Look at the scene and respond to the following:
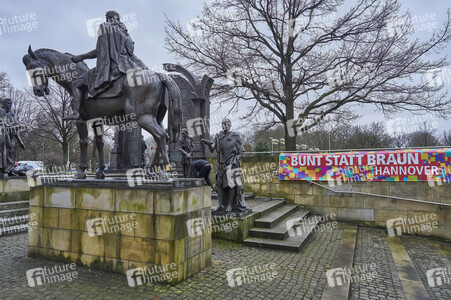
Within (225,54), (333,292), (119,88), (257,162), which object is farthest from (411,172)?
(225,54)

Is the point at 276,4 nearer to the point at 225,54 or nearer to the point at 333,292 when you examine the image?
the point at 225,54

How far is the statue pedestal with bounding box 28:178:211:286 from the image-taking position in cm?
424

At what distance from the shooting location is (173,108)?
5066mm

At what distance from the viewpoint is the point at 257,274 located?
4852 mm

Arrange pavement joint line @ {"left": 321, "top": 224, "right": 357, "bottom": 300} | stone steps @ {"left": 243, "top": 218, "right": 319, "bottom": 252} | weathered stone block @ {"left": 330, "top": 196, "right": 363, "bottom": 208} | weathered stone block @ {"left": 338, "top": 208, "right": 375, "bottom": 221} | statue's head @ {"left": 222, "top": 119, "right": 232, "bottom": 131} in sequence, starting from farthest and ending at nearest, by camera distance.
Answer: weathered stone block @ {"left": 330, "top": 196, "right": 363, "bottom": 208}
weathered stone block @ {"left": 338, "top": 208, "right": 375, "bottom": 221}
statue's head @ {"left": 222, "top": 119, "right": 232, "bottom": 131}
stone steps @ {"left": 243, "top": 218, "right": 319, "bottom": 252}
pavement joint line @ {"left": 321, "top": 224, "right": 357, "bottom": 300}

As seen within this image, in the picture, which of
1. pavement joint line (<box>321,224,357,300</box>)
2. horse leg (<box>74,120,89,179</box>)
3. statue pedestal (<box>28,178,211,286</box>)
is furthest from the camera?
horse leg (<box>74,120,89,179</box>)

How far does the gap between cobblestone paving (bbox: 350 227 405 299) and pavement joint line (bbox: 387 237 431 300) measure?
79 mm

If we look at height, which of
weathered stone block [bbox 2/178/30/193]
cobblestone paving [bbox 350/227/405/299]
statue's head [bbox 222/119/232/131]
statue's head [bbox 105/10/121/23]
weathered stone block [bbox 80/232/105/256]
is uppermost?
statue's head [bbox 105/10/121/23]

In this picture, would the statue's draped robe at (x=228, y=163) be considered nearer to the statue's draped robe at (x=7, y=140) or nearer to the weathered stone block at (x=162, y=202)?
the weathered stone block at (x=162, y=202)

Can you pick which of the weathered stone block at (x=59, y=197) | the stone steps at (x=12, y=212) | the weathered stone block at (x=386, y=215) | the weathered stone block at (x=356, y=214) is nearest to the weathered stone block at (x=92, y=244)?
the weathered stone block at (x=59, y=197)

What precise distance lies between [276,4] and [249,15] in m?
1.66

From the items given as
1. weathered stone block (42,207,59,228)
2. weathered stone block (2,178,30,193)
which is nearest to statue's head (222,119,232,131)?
weathered stone block (42,207,59,228)

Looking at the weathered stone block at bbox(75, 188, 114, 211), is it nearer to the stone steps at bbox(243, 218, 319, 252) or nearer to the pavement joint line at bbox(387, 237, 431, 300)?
the stone steps at bbox(243, 218, 319, 252)

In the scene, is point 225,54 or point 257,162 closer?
point 257,162
